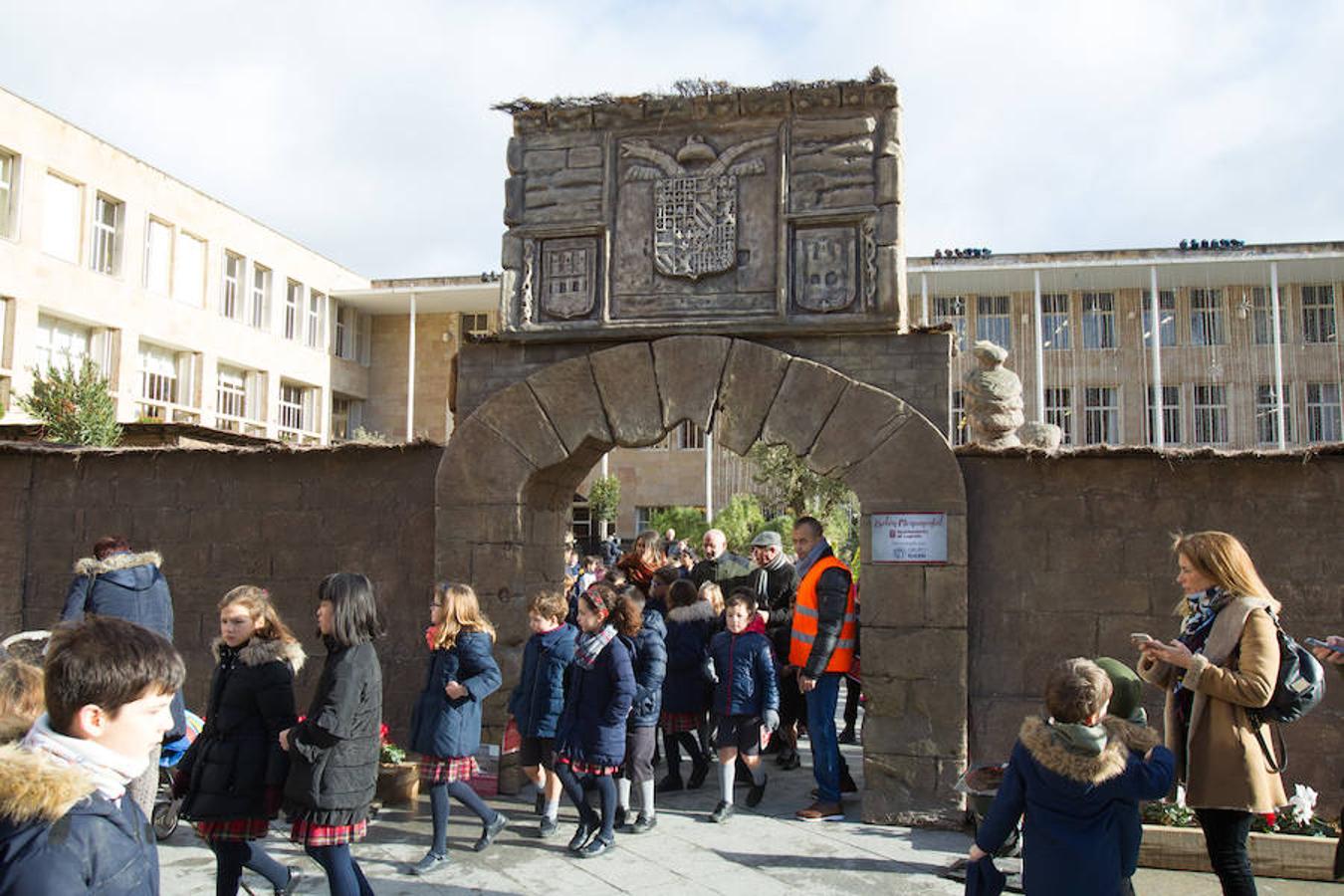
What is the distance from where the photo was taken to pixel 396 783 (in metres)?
6.75

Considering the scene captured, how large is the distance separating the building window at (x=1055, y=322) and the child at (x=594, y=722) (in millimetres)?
29477

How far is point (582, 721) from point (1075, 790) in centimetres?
304

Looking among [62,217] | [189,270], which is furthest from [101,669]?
[189,270]

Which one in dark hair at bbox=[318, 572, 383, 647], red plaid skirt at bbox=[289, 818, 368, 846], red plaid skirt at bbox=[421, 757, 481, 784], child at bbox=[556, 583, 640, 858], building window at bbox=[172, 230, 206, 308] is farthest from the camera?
building window at bbox=[172, 230, 206, 308]

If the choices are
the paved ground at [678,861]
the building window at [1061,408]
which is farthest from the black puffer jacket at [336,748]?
the building window at [1061,408]

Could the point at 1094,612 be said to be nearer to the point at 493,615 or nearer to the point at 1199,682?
the point at 1199,682

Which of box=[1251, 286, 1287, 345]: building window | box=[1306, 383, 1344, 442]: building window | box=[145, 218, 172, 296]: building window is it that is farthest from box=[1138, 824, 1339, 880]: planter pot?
box=[1306, 383, 1344, 442]: building window

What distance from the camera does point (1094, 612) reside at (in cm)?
654

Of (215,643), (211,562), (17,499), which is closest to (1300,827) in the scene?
(215,643)

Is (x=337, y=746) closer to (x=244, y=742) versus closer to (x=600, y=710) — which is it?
(x=244, y=742)

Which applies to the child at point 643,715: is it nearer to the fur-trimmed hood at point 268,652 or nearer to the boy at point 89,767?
the fur-trimmed hood at point 268,652

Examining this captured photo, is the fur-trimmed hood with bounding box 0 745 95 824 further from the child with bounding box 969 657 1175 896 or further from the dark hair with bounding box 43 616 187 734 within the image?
A: the child with bounding box 969 657 1175 896

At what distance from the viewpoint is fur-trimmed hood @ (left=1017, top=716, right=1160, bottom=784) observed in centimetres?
349

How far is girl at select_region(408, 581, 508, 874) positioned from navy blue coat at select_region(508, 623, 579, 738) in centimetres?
50
